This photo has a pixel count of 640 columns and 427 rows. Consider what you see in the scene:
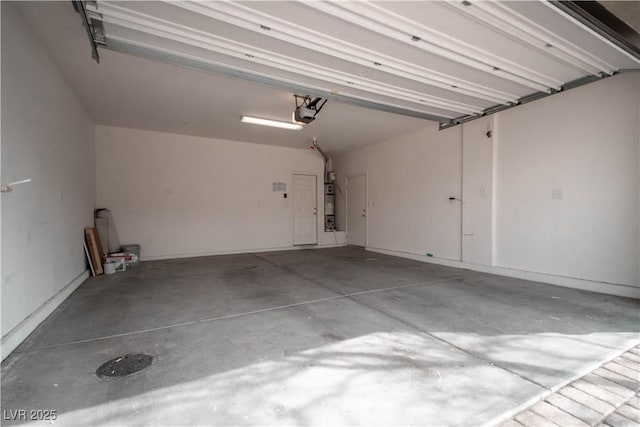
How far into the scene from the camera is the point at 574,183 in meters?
4.09

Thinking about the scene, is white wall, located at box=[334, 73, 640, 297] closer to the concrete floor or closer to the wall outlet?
the wall outlet

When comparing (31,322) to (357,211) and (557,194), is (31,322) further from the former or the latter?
(357,211)

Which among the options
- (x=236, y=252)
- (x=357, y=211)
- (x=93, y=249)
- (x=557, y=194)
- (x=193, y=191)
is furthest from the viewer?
(x=357, y=211)

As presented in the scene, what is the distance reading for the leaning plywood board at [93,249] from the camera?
495 centimetres

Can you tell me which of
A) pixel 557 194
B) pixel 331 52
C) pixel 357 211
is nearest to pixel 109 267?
pixel 331 52

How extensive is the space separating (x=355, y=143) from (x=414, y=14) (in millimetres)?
5300

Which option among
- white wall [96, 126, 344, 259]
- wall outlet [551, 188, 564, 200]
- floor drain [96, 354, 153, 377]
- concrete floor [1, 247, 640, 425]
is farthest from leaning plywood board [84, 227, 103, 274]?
wall outlet [551, 188, 564, 200]

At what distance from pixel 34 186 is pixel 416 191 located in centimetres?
633

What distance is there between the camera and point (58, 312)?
3234 millimetres

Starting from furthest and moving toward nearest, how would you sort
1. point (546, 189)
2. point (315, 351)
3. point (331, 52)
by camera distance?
point (546, 189) < point (331, 52) < point (315, 351)

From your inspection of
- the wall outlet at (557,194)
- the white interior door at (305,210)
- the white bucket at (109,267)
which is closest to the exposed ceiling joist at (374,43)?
the wall outlet at (557,194)

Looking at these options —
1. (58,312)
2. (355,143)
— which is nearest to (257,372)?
(58,312)

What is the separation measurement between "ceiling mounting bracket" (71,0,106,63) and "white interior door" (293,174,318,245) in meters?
6.00

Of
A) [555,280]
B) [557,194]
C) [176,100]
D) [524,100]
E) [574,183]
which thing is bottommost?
[555,280]
